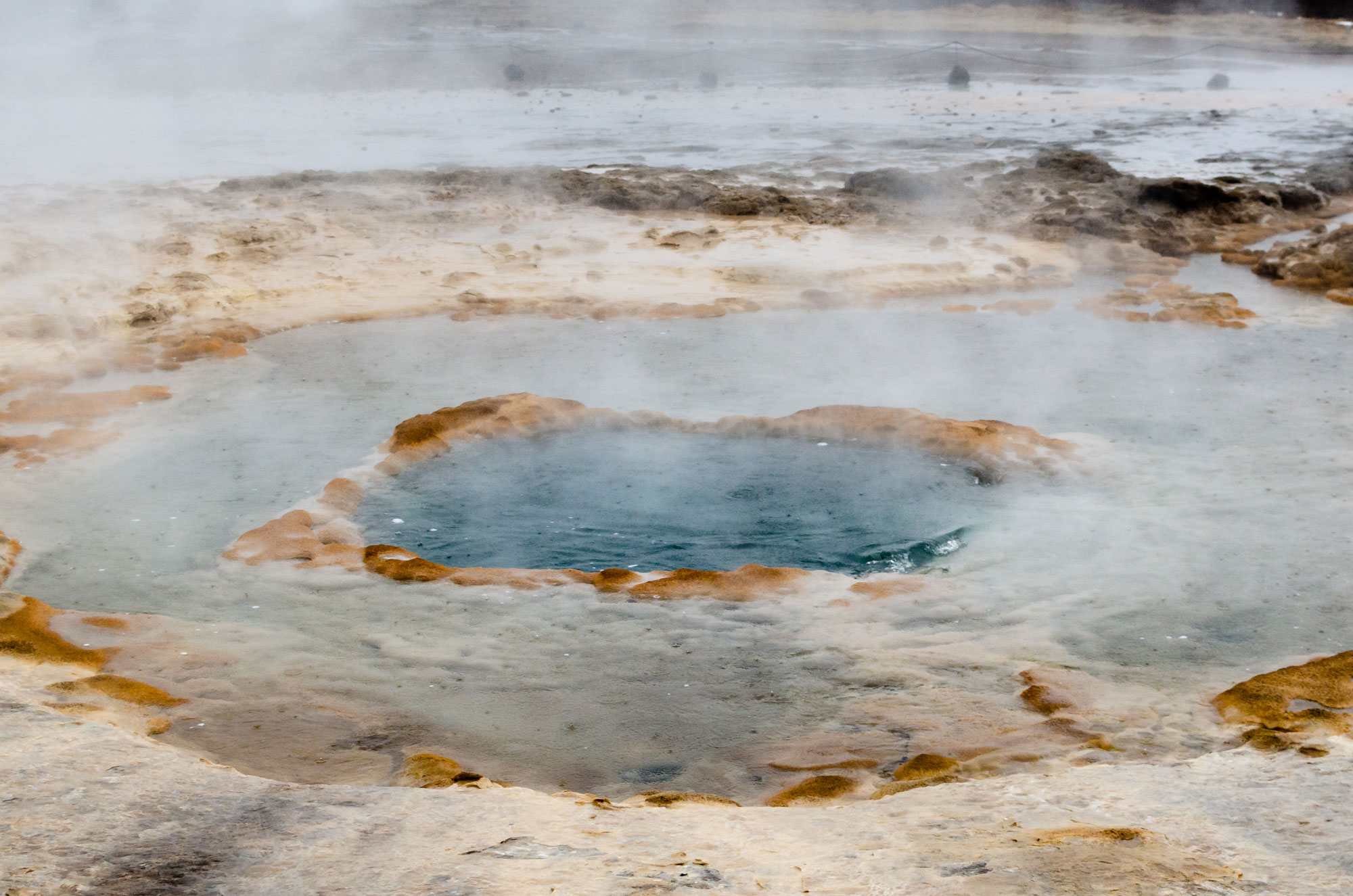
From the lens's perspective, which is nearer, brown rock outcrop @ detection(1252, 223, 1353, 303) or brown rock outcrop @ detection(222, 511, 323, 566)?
brown rock outcrop @ detection(222, 511, 323, 566)

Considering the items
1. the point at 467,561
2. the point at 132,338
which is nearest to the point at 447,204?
the point at 132,338

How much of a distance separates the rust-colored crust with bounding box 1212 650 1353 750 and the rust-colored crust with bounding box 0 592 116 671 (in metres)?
3.59

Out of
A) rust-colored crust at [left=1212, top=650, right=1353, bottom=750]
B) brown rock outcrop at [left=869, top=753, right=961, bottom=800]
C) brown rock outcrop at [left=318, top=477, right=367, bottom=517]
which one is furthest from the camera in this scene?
brown rock outcrop at [left=318, top=477, right=367, bottom=517]

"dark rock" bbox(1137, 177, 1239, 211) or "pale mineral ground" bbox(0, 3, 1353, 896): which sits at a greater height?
"dark rock" bbox(1137, 177, 1239, 211)

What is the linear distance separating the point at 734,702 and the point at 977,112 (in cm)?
1850

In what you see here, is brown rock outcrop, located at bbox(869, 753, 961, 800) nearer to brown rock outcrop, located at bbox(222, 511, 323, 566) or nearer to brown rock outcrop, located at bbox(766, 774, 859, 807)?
brown rock outcrop, located at bbox(766, 774, 859, 807)

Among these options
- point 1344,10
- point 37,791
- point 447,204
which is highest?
point 1344,10

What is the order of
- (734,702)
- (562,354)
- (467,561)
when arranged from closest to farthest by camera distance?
(734,702) < (467,561) < (562,354)

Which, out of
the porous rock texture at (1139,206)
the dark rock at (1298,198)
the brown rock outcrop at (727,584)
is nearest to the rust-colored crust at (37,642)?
the brown rock outcrop at (727,584)

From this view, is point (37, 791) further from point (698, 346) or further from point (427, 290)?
point (427, 290)

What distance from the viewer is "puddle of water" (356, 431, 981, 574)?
15.6 ft

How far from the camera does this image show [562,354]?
24.3 ft

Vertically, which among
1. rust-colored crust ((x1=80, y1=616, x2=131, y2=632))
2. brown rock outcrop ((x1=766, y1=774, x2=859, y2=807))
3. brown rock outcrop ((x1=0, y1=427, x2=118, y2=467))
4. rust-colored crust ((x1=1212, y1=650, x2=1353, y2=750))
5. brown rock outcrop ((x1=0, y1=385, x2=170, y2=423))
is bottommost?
brown rock outcrop ((x1=766, y1=774, x2=859, y2=807))

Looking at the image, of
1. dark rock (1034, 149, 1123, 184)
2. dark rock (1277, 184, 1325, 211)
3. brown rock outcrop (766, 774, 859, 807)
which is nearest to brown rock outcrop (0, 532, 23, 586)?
brown rock outcrop (766, 774, 859, 807)
